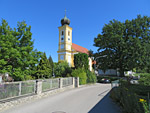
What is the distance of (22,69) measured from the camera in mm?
13242

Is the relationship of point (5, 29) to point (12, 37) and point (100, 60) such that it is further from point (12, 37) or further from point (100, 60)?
point (100, 60)

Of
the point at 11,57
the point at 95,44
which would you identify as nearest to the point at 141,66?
the point at 95,44

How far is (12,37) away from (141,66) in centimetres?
2548

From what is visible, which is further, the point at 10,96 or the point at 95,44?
the point at 95,44

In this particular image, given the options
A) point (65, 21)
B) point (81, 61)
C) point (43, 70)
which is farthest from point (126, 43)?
point (65, 21)

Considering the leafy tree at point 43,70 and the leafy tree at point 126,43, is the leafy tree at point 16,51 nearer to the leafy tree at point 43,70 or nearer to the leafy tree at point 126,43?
the leafy tree at point 43,70

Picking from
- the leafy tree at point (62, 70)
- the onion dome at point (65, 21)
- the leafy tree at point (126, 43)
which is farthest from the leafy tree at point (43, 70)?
the onion dome at point (65, 21)

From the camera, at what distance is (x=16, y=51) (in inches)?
466

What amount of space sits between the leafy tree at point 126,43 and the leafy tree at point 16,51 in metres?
18.6

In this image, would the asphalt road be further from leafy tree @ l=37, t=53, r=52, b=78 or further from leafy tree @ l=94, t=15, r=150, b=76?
leafy tree @ l=94, t=15, r=150, b=76

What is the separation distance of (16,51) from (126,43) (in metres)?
22.4

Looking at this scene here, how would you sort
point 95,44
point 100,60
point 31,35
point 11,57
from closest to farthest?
point 11,57 → point 31,35 → point 100,60 → point 95,44

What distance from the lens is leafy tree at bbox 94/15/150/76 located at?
24.6 m

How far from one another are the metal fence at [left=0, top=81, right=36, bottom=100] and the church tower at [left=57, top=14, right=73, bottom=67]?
36.8 meters
